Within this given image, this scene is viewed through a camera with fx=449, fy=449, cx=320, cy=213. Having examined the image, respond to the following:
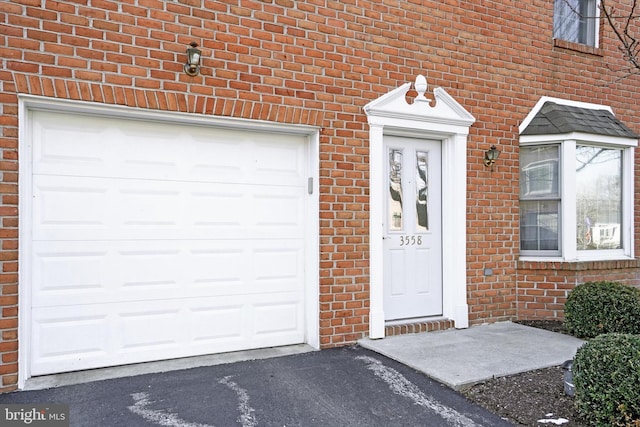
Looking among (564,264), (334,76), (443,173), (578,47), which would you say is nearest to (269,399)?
(334,76)

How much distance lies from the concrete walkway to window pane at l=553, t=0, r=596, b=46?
4.29 meters

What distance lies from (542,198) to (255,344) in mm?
4145

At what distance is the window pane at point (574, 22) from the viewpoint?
645cm

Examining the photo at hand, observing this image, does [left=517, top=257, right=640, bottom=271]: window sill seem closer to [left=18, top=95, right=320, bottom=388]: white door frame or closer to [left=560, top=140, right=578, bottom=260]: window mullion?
[left=560, top=140, right=578, bottom=260]: window mullion

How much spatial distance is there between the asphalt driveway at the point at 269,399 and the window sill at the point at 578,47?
5.03m

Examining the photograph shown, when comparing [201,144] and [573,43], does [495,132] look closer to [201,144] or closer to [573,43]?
[573,43]

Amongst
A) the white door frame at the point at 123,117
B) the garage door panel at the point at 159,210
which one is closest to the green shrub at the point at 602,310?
the white door frame at the point at 123,117

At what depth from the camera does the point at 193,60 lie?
3955 mm

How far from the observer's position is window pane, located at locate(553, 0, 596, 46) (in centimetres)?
645

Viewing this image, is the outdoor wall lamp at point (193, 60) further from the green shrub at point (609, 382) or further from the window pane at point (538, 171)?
the window pane at point (538, 171)

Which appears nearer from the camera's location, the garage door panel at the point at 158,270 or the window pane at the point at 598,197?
the garage door panel at the point at 158,270

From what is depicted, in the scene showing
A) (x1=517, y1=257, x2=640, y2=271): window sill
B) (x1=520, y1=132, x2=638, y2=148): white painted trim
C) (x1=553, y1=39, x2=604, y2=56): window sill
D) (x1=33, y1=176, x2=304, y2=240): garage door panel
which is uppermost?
(x1=553, y1=39, x2=604, y2=56): window sill

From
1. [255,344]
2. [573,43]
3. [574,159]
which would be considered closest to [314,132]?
[255,344]

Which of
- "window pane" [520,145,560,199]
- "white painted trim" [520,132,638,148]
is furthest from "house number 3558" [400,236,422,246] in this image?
"white painted trim" [520,132,638,148]
